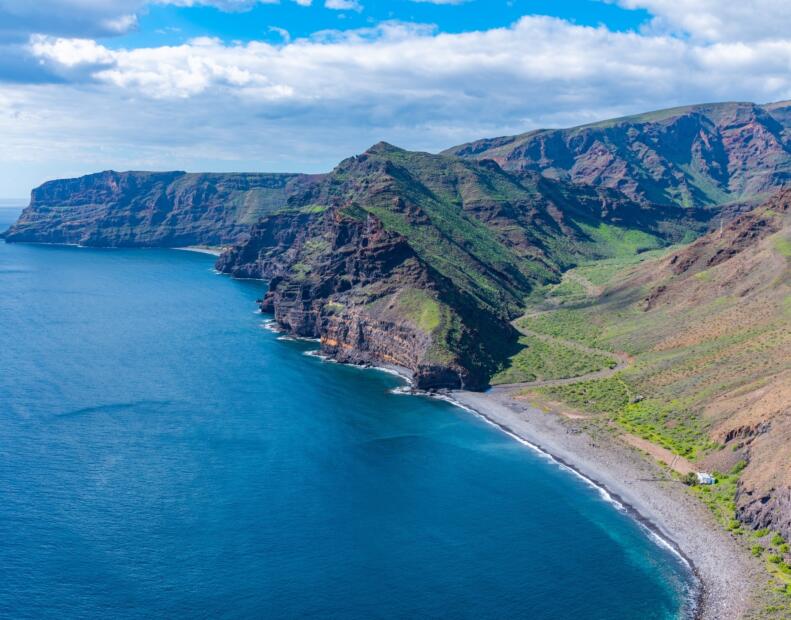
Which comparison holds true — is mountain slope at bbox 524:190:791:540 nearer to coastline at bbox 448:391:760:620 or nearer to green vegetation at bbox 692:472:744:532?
green vegetation at bbox 692:472:744:532

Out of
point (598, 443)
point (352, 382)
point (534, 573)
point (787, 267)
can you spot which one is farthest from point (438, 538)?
point (787, 267)

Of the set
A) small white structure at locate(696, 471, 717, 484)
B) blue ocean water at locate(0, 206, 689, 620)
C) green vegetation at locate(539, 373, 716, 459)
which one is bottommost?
blue ocean water at locate(0, 206, 689, 620)

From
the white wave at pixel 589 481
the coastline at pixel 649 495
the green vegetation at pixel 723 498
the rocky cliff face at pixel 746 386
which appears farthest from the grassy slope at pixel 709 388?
the white wave at pixel 589 481

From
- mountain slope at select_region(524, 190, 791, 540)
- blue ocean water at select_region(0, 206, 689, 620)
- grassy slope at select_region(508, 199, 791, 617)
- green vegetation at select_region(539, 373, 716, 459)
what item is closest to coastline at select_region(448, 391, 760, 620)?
blue ocean water at select_region(0, 206, 689, 620)

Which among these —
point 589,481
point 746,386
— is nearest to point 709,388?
point 746,386

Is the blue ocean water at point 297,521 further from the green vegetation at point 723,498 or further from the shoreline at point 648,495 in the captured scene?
the green vegetation at point 723,498

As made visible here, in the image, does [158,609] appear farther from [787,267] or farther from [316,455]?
[787,267]
